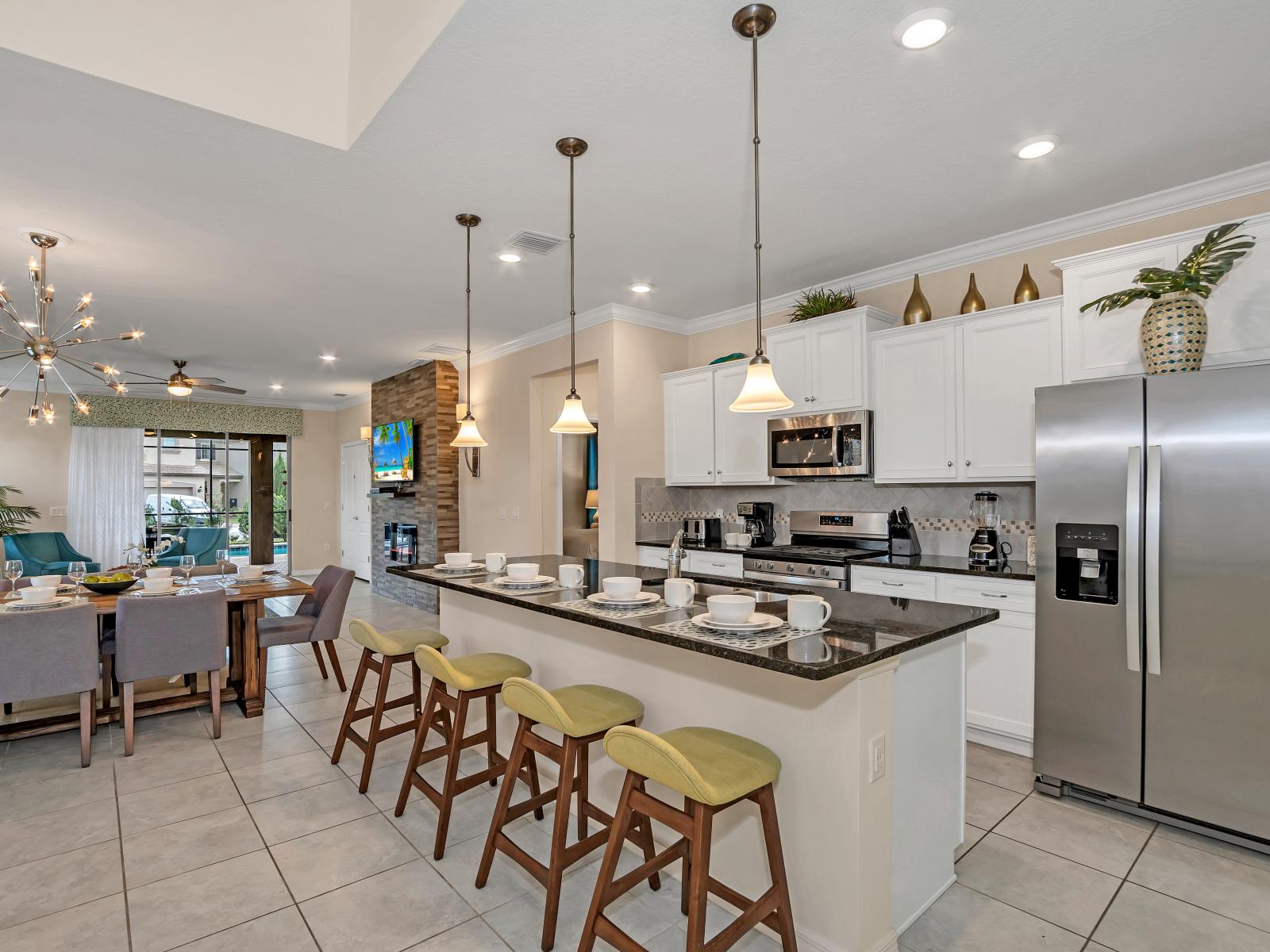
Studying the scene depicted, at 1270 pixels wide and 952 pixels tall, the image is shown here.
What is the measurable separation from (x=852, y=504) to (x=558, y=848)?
318 cm

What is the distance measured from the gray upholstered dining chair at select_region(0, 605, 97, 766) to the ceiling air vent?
2833 millimetres

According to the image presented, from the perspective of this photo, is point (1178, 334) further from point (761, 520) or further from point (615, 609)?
point (761, 520)

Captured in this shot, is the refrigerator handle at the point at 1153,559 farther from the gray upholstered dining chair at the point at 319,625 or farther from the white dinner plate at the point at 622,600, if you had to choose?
the gray upholstered dining chair at the point at 319,625

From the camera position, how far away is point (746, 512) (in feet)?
16.1

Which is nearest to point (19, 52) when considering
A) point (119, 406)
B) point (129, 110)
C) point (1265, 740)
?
point (129, 110)

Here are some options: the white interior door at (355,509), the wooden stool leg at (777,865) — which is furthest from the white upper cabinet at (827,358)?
the white interior door at (355,509)

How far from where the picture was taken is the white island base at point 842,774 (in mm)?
1751

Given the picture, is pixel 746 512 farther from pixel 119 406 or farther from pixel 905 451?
pixel 119 406

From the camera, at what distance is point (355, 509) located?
9.89 meters

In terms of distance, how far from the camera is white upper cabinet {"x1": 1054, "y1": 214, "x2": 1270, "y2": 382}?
262cm

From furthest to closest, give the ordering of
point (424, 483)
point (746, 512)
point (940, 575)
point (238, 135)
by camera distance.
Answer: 1. point (424, 483)
2. point (746, 512)
3. point (940, 575)
4. point (238, 135)

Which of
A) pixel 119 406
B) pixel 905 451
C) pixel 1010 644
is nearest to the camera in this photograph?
pixel 1010 644

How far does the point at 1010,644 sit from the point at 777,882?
2.09 meters

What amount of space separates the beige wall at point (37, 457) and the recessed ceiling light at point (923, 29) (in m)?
9.85
